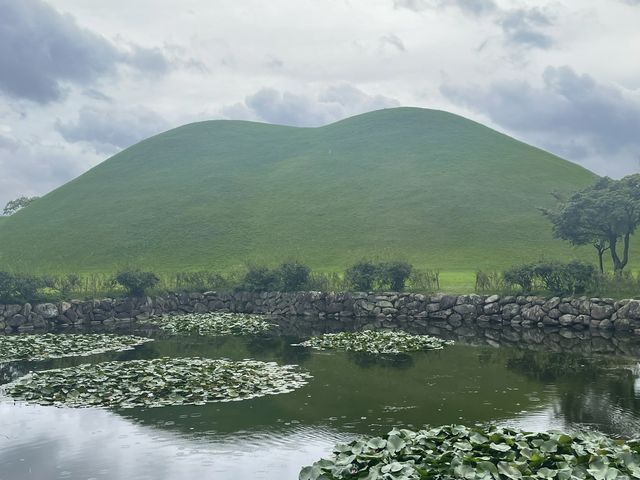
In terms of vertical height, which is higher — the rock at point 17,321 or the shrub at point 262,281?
the shrub at point 262,281

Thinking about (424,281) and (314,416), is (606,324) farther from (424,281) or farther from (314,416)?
(314,416)

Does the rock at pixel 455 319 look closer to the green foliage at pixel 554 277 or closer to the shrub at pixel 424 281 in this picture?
the green foliage at pixel 554 277

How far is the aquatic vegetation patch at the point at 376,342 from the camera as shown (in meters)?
28.5

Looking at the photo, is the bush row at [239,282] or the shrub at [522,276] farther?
the bush row at [239,282]

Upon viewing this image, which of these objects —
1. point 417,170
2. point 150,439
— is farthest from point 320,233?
point 150,439

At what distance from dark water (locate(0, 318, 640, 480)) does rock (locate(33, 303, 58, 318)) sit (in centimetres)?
1603

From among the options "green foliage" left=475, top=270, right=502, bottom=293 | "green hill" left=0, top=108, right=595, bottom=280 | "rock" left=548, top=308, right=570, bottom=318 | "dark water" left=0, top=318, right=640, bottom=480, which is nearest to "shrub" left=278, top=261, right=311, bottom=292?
"green hill" left=0, top=108, right=595, bottom=280

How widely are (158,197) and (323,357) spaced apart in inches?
2787

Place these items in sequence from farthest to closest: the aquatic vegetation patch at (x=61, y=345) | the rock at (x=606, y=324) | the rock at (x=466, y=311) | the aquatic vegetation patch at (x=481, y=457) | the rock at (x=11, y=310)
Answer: the rock at (x=11, y=310)
the rock at (x=466, y=311)
the rock at (x=606, y=324)
the aquatic vegetation patch at (x=61, y=345)
the aquatic vegetation patch at (x=481, y=457)

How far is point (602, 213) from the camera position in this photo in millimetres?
45469

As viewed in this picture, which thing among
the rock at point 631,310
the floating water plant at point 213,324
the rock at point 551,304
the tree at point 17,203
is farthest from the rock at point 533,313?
the tree at point 17,203

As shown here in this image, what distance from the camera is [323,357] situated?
26.6m

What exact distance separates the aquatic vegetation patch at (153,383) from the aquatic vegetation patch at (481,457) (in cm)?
791

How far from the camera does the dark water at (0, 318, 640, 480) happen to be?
13.5 meters
